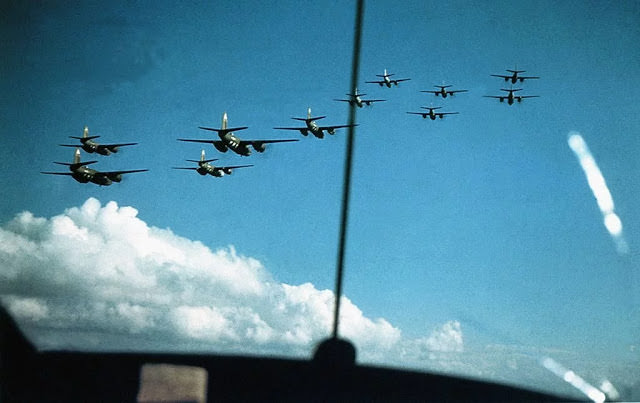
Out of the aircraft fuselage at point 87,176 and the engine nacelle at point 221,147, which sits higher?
the engine nacelle at point 221,147

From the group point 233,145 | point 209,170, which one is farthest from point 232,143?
point 209,170

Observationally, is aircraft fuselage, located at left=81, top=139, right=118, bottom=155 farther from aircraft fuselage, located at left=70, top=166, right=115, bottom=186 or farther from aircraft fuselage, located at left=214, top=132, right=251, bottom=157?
aircraft fuselage, located at left=214, top=132, right=251, bottom=157

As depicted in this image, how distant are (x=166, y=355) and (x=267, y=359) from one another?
101 inches

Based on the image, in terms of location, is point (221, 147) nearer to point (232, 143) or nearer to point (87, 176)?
point (232, 143)

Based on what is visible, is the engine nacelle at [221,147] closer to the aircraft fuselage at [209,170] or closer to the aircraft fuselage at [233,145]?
the aircraft fuselage at [233,145]

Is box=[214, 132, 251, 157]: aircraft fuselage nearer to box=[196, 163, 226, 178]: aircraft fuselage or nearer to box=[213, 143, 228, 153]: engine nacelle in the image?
box=[213, 143, 228, 153]: engine nacelle

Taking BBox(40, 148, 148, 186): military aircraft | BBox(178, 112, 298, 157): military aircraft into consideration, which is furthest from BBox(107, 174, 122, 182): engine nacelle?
BBox(178, 112, 298, 157): military aircraft

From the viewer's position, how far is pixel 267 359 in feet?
45.2

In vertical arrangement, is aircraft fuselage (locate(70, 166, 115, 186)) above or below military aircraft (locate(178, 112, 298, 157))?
below

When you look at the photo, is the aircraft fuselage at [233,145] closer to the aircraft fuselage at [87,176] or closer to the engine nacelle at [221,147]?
the engine nacelle at [221,147]

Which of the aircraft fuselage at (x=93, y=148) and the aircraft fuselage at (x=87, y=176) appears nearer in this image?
the aircraft fuselage at (x=87, y=176)

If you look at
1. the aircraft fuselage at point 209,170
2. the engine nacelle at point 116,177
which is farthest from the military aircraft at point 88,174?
the aircraft fuselage at point 209,170

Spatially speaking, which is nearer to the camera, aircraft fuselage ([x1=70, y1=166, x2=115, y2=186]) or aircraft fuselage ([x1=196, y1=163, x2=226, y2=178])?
aircraft fuselage ([x1=70, y1=166, x2=115, y2=186])

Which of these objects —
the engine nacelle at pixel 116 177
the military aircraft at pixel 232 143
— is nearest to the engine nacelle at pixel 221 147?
the military aircraft at pixel 232 143
